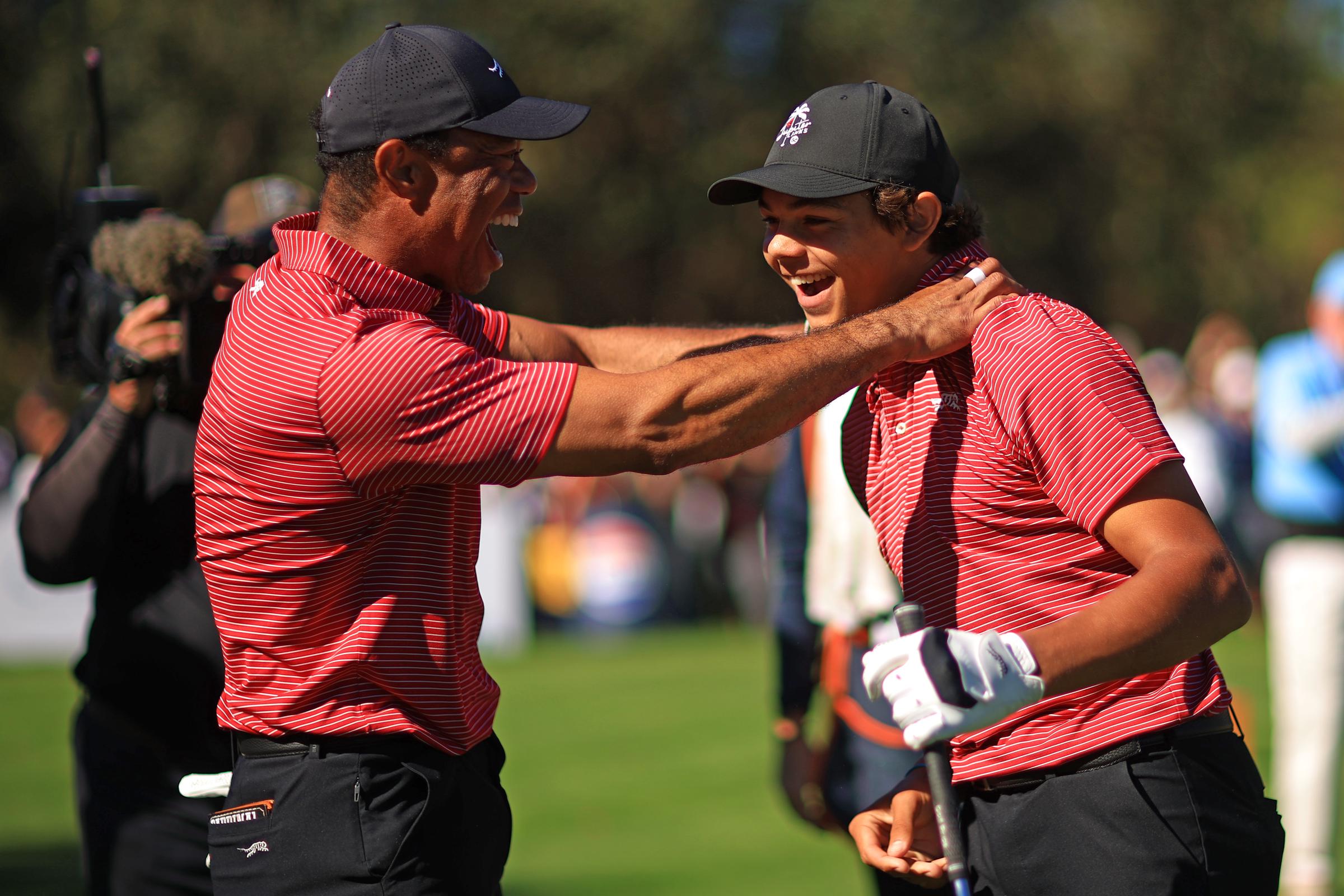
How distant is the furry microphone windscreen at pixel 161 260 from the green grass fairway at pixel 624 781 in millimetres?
3935

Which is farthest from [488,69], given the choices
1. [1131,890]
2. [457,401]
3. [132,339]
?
[1131,890]

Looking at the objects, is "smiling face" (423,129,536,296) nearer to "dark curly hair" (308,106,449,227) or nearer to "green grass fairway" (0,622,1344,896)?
"dark curly hair" (308,106,449,227)

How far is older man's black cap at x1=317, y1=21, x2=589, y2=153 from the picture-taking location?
315cm

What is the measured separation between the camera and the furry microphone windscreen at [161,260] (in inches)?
158

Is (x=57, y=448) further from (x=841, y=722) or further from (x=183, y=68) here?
(x=183, y=68)

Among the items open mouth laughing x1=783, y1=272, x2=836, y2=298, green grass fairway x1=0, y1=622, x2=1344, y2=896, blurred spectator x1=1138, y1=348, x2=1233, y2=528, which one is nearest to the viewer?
open mouth laughing x1=783, y1=272, x2=836, y2=298

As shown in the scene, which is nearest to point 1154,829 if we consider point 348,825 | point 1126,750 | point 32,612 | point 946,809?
point 1126,750

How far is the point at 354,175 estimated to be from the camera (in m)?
3.21

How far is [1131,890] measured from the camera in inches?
110

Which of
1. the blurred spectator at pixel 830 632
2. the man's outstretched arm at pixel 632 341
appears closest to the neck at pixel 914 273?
the man's outstretched arm at pixel 632 341

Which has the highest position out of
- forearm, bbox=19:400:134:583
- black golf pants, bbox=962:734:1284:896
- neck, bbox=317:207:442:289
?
neck, bbox=317:207:442:289

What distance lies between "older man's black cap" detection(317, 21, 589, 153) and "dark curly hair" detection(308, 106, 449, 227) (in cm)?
2

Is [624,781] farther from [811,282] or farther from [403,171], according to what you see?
[403,171]

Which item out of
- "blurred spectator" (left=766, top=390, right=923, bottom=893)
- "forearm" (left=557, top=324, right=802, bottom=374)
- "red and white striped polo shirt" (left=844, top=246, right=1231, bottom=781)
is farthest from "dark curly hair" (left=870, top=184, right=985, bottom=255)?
"blurred spectator" (left=766, top=390, right=923, bottom=893)
